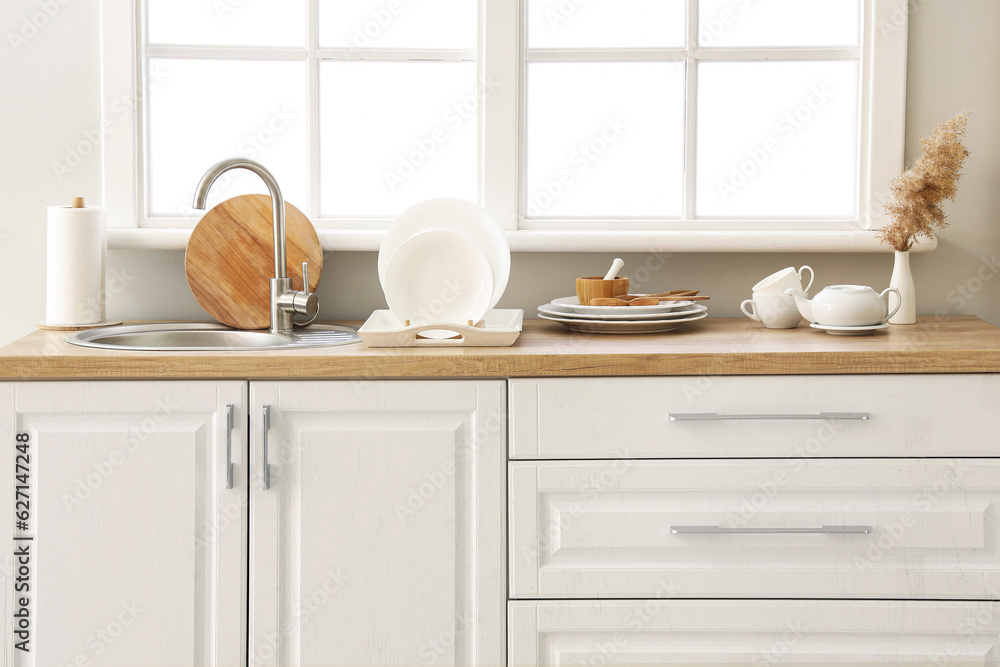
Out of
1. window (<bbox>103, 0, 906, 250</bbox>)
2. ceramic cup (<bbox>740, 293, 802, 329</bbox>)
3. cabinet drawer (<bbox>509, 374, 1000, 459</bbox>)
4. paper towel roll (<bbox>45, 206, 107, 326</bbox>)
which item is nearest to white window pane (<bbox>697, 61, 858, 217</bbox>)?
window (<bbox>103, 0, 906, 250</bbox>)

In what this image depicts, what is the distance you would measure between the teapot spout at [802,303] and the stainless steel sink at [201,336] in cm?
95

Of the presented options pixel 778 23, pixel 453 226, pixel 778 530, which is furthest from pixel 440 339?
pixel 778 23

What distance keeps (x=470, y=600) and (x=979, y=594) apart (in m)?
0.94

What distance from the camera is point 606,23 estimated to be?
2.14 metres

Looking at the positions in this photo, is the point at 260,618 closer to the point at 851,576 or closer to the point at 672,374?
the point at 672,374

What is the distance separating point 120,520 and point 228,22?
125 cm

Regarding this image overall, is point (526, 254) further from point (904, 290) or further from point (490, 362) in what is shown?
point (904, 290)

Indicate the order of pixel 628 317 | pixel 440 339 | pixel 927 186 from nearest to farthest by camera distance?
pixel 440 339 → pixel 628 317 → pixel 927 186

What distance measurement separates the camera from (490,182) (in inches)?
82.6

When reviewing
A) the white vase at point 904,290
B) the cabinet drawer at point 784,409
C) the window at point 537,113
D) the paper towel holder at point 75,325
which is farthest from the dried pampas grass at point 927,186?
the paper towel holder at point 75,325

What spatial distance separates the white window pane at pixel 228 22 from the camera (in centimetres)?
212

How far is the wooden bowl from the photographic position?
1.92m

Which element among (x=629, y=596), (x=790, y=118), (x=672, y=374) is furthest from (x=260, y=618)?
(x=790, y=118)

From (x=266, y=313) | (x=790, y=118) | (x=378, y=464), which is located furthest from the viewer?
(x=790, y=118)
